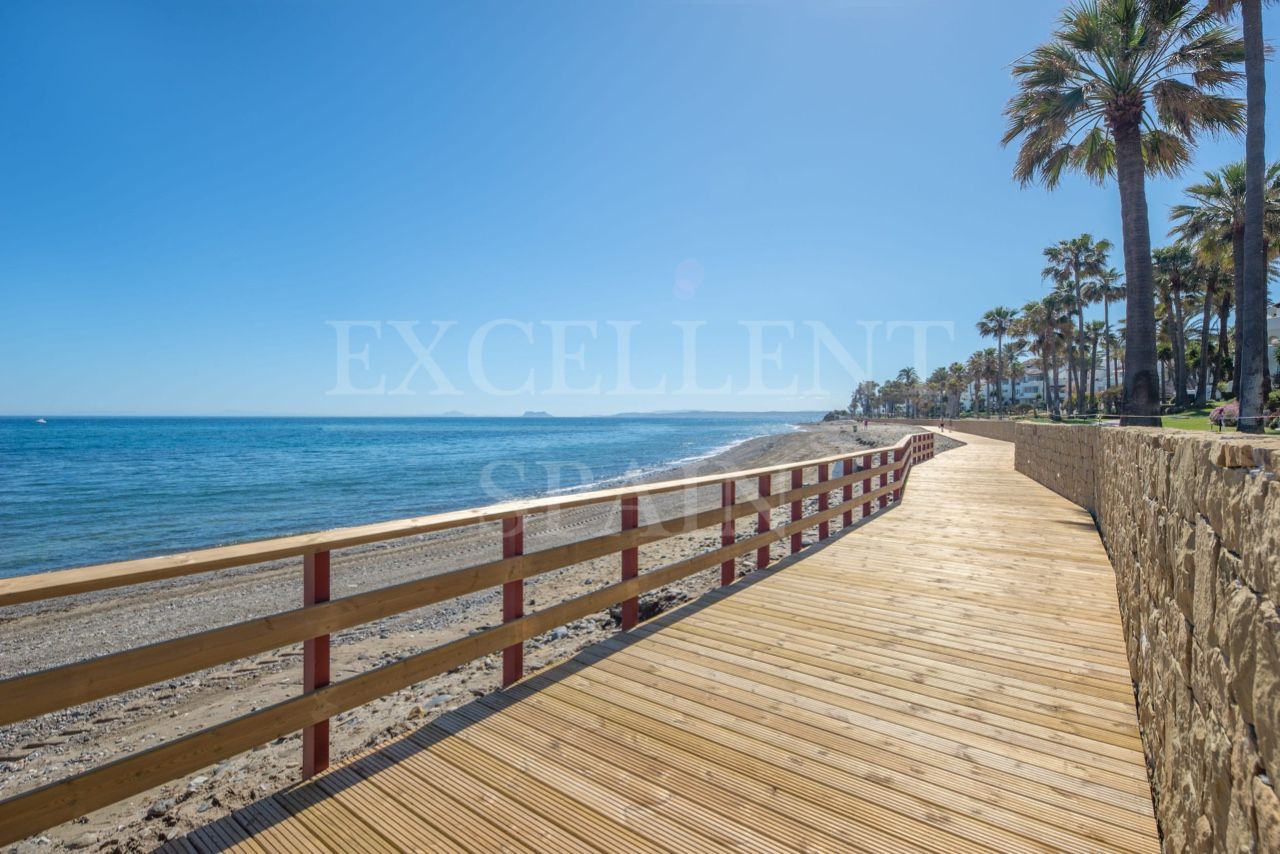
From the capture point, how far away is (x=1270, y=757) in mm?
1004

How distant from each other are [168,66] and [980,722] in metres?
15.3

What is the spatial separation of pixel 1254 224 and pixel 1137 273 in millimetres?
1995

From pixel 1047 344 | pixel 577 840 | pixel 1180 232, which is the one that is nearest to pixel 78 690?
pixel 577 840

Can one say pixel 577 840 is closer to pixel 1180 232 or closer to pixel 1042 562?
pixel 1042 562

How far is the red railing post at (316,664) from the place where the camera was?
243 cm

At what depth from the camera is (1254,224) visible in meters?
9.53

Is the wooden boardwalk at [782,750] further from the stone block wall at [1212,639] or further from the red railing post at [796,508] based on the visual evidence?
the red railing post at [796,508]

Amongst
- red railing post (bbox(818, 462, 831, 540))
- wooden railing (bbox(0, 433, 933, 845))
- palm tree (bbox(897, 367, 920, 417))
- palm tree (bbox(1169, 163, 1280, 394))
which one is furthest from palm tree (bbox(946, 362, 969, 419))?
wooden railing (bbox(0, 433, 933, 845))

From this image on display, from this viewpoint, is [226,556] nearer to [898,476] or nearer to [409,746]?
[409,746]

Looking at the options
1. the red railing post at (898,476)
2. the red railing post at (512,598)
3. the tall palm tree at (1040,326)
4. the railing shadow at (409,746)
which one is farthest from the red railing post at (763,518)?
the tall palm tree at (1040,326)

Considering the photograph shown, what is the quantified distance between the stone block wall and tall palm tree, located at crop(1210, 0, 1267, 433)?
9346mm

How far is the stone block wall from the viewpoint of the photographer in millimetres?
1056

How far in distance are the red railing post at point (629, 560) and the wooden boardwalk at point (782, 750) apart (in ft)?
0.51

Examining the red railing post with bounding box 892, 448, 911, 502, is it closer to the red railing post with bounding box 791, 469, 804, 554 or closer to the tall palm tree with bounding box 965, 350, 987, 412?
the red railing post with bounding box 791, 469, 804, 554
